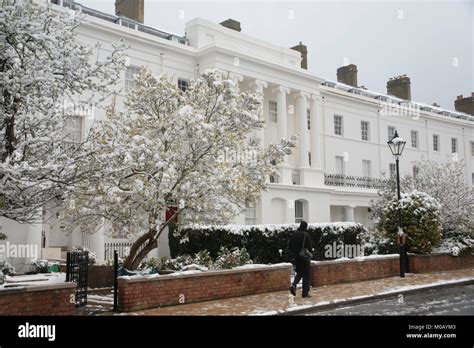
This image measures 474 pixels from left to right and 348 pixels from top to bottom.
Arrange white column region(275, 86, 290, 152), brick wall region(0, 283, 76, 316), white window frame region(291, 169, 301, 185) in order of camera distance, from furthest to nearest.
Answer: white window frame region(291, 169, 301, 185) < white column region(275, 86, 290, 152) < brick wall region(0, 283, 76, 316)

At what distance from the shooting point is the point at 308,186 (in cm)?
3064

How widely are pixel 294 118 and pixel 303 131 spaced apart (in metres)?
1.96

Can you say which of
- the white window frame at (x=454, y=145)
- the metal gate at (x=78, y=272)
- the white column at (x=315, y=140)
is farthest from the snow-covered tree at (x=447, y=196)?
the white window frame at (x=454, y=145)

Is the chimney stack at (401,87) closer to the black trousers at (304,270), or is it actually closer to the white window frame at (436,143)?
the white window frame at (436,143)

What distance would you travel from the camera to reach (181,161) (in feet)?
45.0

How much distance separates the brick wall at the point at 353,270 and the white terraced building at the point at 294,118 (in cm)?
997

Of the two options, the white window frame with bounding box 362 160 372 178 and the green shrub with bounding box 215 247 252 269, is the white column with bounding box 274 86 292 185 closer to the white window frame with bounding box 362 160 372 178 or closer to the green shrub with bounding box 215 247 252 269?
the white window frame with bounding box 362 160 372 178

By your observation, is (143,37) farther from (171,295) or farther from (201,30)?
(171,295)

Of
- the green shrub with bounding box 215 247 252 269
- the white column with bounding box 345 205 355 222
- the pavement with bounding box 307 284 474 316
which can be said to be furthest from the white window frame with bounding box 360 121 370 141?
the green shrub with bounding box 215 247 252 269

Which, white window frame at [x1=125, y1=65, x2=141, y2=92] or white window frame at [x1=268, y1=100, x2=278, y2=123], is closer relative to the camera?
white window frame at [x1=125, y1=65, x2=141, y2=92]

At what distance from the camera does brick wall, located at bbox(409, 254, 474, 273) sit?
18594 mm

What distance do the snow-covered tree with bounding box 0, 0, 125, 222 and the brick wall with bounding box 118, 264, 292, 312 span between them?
253 cm
